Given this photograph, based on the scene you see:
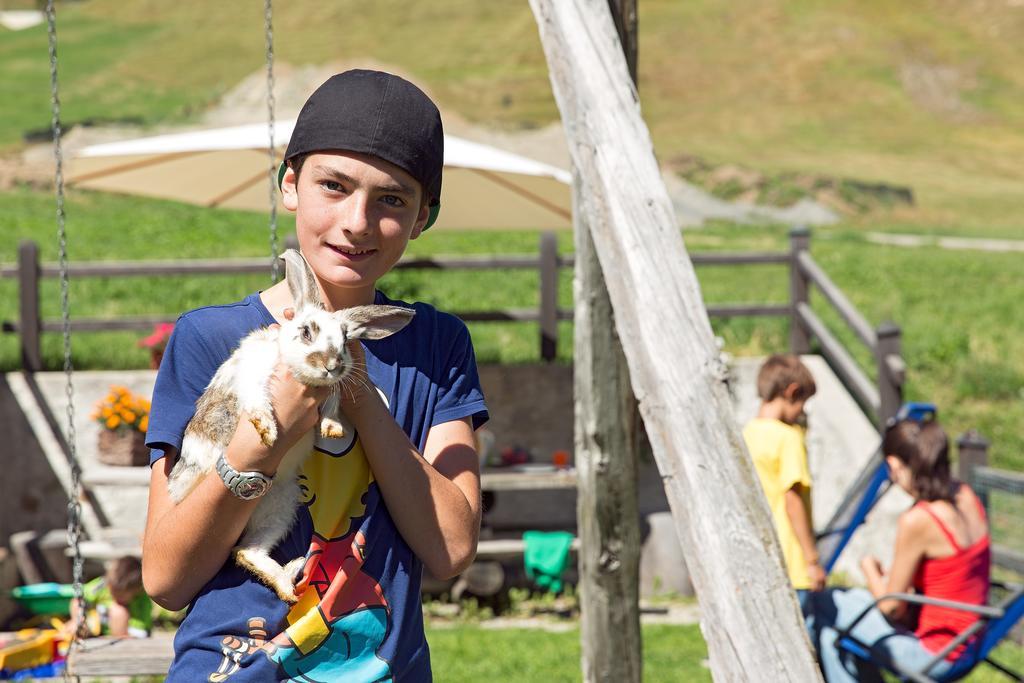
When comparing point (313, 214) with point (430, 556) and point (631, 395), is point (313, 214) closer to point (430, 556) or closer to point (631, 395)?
point (430, 556)

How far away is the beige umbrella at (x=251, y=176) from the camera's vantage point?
7.92m

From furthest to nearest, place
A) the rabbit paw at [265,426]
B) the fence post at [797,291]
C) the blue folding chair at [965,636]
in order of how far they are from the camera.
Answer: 1. the fence post at [797,291]
2. the blue folding chair at [965,636]
3. the rabbit paw at [265,426]

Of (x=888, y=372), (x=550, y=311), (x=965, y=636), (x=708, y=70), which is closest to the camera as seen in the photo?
(x=965, y=636)

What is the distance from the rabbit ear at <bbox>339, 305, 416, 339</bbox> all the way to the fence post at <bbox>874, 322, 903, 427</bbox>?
6.33 meters

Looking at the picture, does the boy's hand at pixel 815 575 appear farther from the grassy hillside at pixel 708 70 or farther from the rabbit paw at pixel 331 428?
the grassy hillside at pixel 708 70

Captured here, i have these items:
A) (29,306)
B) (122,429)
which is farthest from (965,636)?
(29,306)

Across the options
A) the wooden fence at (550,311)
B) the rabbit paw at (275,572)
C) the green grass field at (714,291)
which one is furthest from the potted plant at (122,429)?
the rabbit paw at (275,572)

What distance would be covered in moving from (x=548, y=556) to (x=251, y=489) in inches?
232

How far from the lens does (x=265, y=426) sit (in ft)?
5.86

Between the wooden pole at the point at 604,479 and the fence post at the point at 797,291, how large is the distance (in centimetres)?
451

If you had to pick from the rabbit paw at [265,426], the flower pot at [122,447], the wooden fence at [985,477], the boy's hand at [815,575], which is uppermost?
the rabbit paw at [265,426]

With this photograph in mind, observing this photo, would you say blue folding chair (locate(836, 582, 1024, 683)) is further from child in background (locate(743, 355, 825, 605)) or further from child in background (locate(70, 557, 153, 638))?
child in background (locate(70, 557, 153, 638))

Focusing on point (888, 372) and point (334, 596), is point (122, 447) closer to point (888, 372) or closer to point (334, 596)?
point (888, 372)

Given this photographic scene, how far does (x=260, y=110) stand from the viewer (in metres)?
26.8
